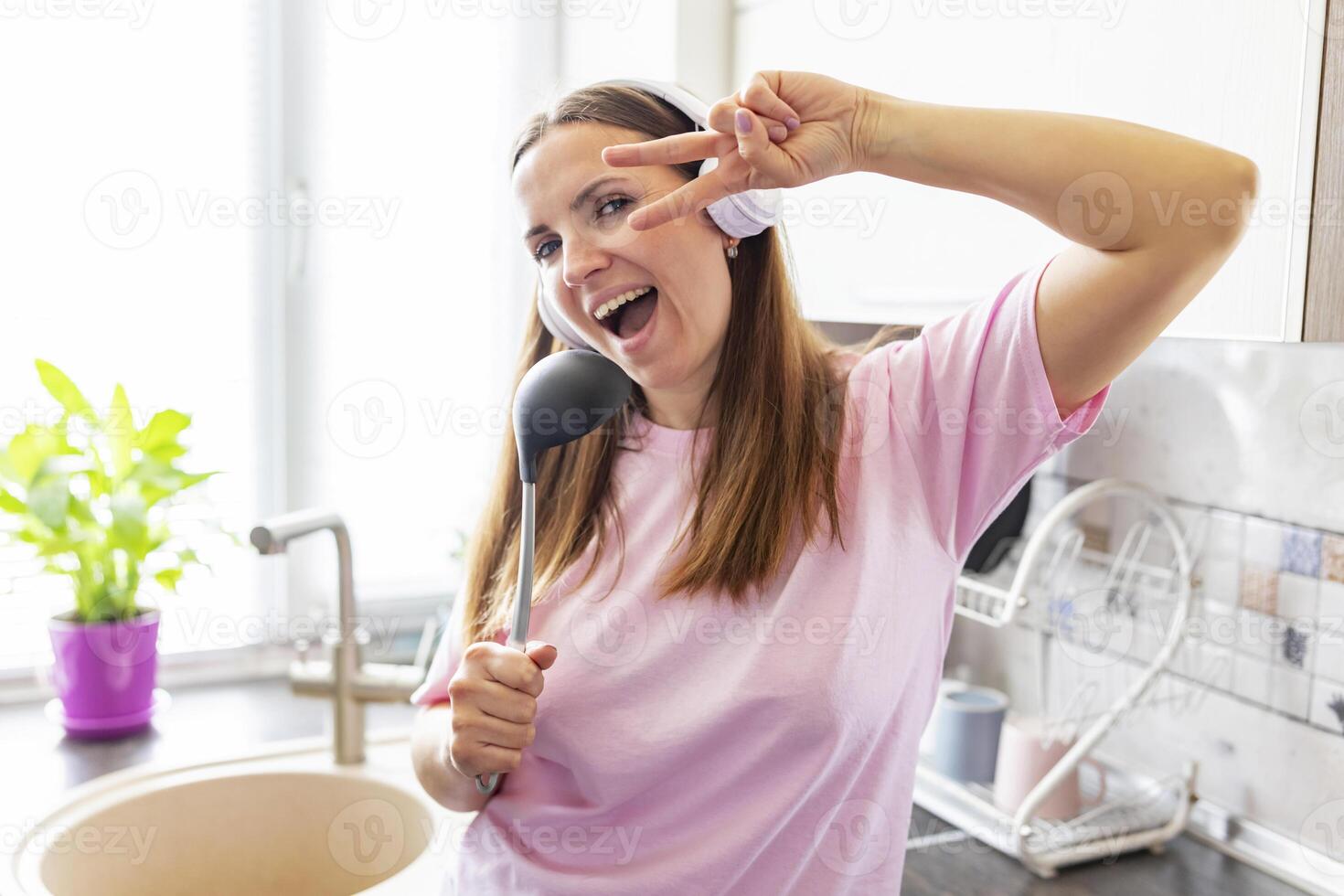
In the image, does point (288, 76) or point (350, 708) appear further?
point (288, 76)

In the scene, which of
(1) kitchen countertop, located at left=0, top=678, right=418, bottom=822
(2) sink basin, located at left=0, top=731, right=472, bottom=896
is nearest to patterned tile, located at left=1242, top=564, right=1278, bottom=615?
(2) sink basin, located at left=0, top=731, right=472, bottom=896

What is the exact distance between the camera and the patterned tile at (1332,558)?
1.11 metres

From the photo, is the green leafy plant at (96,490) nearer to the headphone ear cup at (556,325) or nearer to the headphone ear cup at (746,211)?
the headphone ear cup at (556,325)

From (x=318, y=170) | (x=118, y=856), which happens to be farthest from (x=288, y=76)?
(x=118, y=856)

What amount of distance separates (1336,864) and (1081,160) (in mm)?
879

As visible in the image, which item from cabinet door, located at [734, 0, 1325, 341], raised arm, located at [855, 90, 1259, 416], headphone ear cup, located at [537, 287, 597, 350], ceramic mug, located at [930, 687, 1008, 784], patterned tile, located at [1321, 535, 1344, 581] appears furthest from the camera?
ceramic mug, located at [930, 687, 1008, 784]

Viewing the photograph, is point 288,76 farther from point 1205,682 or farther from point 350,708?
point 1205,682

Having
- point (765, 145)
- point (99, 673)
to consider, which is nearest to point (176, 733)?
point (99, 673)

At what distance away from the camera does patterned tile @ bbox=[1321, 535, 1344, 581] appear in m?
1.11

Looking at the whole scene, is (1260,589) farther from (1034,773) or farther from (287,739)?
(287,739)

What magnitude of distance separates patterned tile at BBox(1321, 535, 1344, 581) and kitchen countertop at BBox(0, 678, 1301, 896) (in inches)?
13.4

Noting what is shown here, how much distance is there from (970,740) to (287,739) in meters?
0.95

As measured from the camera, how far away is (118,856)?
130cm

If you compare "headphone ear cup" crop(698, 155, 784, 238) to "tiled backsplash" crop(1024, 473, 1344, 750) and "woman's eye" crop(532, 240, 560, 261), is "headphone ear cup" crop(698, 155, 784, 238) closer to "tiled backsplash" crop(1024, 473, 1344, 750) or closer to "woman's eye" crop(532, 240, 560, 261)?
"woman's eye" crop(532, 240, 560, 261)
